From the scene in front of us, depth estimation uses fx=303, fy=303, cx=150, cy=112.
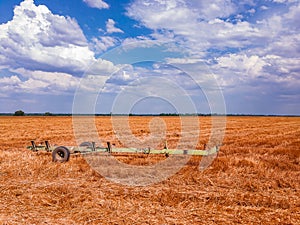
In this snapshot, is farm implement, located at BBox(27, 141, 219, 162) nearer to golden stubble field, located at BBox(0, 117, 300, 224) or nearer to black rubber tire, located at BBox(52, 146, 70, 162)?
black rubber tire, located at BBox(52, 146, 70, 162)

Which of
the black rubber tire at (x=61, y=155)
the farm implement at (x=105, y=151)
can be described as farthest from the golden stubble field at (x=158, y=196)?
the farm implement at (x=105, y=151)

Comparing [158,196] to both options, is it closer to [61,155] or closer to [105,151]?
[61,155]

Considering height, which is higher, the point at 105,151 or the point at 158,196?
the point at 105,151

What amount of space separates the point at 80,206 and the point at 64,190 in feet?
4.47

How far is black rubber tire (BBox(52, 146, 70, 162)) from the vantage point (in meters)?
12.0

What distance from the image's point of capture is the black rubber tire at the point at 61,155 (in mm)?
12016

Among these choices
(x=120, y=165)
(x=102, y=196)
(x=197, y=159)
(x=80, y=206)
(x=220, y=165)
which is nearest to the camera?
(x=80, y=206)

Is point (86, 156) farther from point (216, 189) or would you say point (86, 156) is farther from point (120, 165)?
point (216, 189)

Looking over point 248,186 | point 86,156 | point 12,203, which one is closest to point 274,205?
point 248,186

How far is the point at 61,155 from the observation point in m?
12.3

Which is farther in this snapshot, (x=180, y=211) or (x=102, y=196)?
(x=102, y=196)

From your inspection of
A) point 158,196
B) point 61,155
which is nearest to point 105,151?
point 61,155

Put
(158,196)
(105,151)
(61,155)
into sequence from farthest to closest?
(105,151) < (61,155) < (158,196)

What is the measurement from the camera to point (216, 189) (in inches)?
308
